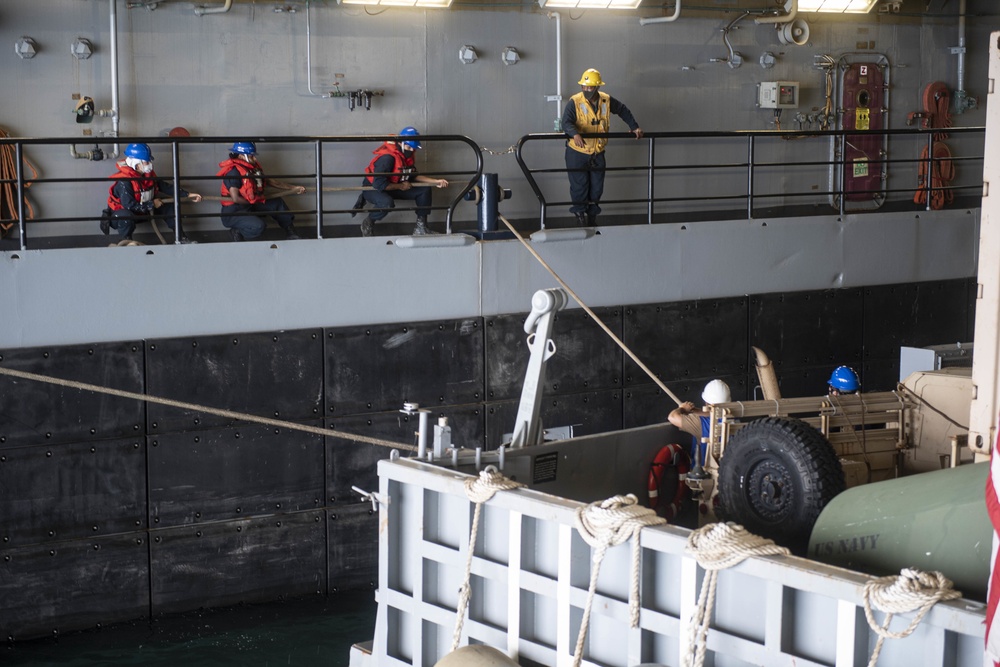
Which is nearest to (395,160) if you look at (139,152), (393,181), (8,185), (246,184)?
(393,181)

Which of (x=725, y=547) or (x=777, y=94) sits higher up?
(x=777, y=94)

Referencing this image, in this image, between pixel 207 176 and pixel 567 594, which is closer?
pixel 567 594

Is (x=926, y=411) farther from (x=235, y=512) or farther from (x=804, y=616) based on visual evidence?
(x=235, y=512)

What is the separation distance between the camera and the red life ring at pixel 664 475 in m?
7.35

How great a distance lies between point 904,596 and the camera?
4.05m

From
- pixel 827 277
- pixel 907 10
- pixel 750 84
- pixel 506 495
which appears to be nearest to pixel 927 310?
pixel 827 277

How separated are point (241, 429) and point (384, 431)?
4.20ft

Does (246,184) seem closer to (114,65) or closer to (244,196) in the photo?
(244,196)

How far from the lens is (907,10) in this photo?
17.1 metres

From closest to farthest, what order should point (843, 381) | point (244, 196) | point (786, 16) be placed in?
point (843, 381) → point (244, 196) → point (786, 16)

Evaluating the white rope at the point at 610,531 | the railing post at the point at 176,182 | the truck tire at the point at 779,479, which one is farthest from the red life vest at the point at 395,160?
the white rope at the point at 610,531

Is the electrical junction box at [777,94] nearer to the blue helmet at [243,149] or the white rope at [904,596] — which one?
the blue helmet at [243,149]

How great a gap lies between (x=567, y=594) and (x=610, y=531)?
39 cm

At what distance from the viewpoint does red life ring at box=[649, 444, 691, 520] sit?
7353mm
